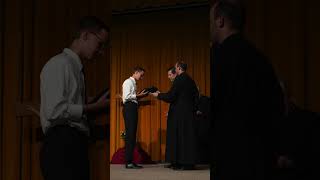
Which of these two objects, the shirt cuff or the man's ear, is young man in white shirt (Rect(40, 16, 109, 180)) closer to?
the shirt cuff

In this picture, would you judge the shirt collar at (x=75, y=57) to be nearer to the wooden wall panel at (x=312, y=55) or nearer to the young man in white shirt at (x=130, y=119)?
the wooden wall panel at (x=312, y=55)

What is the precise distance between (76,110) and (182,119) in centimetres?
337

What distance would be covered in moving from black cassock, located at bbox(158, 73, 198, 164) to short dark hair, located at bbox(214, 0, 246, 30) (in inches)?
129

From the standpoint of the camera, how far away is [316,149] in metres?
1.97

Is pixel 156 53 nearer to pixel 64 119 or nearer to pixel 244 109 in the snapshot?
pixel 64 119

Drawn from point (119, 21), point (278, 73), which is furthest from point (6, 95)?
point (119, 21)

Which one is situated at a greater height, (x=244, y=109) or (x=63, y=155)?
(x=244, y=109)

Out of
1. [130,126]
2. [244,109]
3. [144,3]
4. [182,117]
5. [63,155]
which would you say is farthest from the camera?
[144,3]

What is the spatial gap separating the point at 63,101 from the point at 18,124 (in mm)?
1306

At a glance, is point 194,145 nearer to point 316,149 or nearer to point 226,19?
point 316,149

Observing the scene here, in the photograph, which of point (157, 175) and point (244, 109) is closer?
point (244, 109)

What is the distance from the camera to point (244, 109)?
156 cm

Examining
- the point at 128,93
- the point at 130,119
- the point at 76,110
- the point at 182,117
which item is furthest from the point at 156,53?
the point at 76,110

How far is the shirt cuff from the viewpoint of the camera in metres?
1.72
